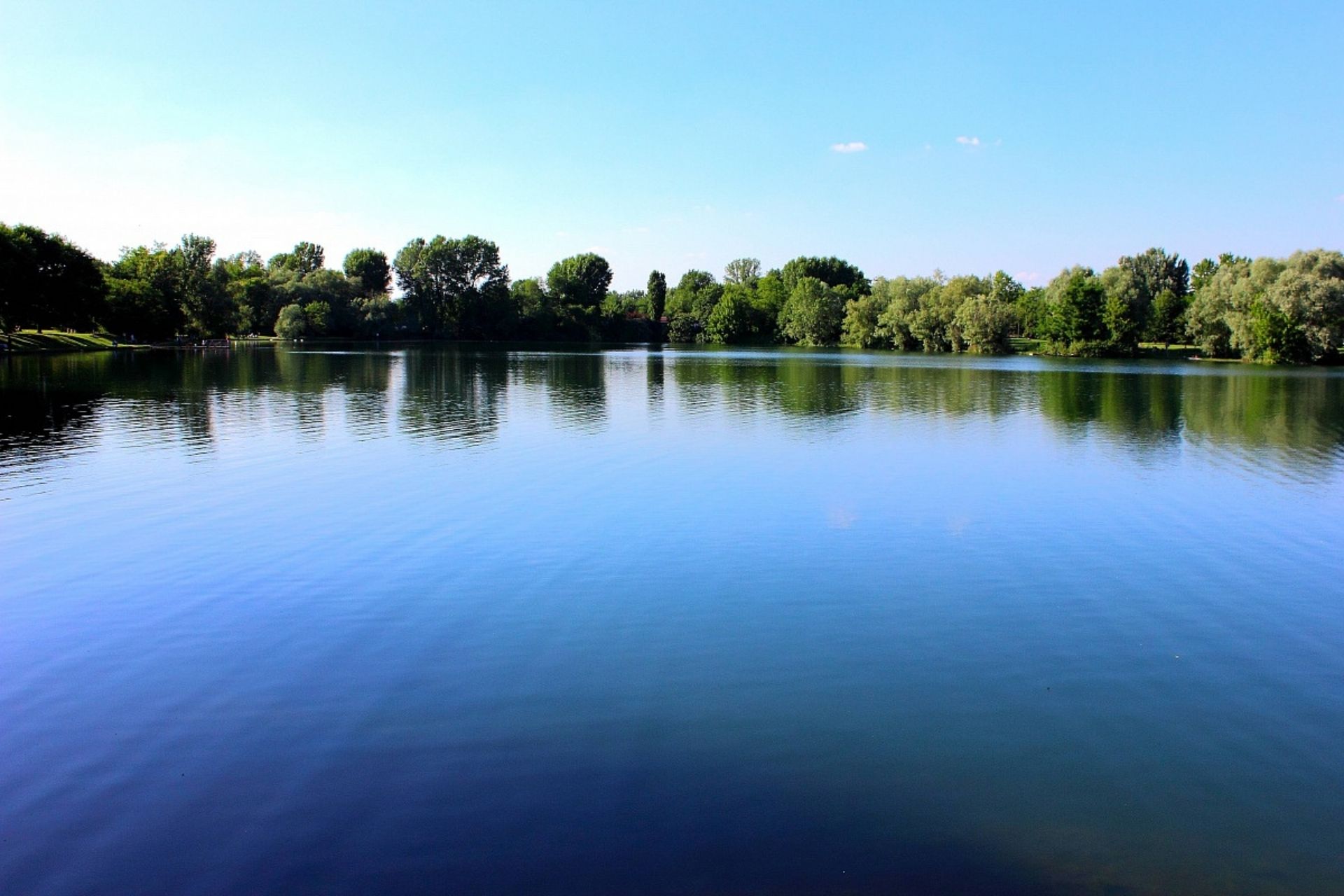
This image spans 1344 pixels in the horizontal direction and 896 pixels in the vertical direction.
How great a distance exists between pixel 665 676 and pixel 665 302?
14748 centimetres

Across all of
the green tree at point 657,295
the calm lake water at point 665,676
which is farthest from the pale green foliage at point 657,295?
the calm lake water at point 665,676

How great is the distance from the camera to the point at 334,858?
5551 millimetres

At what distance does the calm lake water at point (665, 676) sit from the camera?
223 inches

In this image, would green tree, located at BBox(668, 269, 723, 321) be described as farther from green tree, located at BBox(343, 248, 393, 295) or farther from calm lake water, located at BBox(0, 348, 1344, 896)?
calm lake water, located at BBox(0, 348, 1344, 896)

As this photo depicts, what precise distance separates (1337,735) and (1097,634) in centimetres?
262

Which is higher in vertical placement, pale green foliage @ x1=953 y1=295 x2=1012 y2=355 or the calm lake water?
pale green foliage @ x1=953 y1=295 x2=1012 y2=355

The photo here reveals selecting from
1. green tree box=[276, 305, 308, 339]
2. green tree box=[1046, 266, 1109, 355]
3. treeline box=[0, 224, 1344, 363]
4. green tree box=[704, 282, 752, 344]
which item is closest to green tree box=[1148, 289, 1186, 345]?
treeline box=[0, 224, 1344, 363]

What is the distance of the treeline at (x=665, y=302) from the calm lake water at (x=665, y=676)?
57.3 meters

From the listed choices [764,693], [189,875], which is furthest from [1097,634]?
[189,875]

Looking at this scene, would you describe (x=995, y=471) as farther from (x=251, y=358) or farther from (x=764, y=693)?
(x=251, y=358)

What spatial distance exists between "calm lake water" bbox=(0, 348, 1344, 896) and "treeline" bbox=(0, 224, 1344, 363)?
5733 cm

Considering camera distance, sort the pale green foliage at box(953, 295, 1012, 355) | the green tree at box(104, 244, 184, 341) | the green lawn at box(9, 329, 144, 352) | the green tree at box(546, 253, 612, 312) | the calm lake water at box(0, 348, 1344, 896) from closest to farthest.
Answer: the calm lake water at box(0, 348, 1344, 896)
the green lawn at box(9, 329, 144, 352)
the green tree at box(104, 244, 184, 341)
the pale green foliage at box(953, 295, 1012, 355)
the green tree at box(546, 253, 612, 312)

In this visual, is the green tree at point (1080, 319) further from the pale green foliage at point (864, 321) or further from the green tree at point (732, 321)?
the green tree at point (732, 321)

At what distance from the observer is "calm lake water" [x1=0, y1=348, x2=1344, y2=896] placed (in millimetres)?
5668
